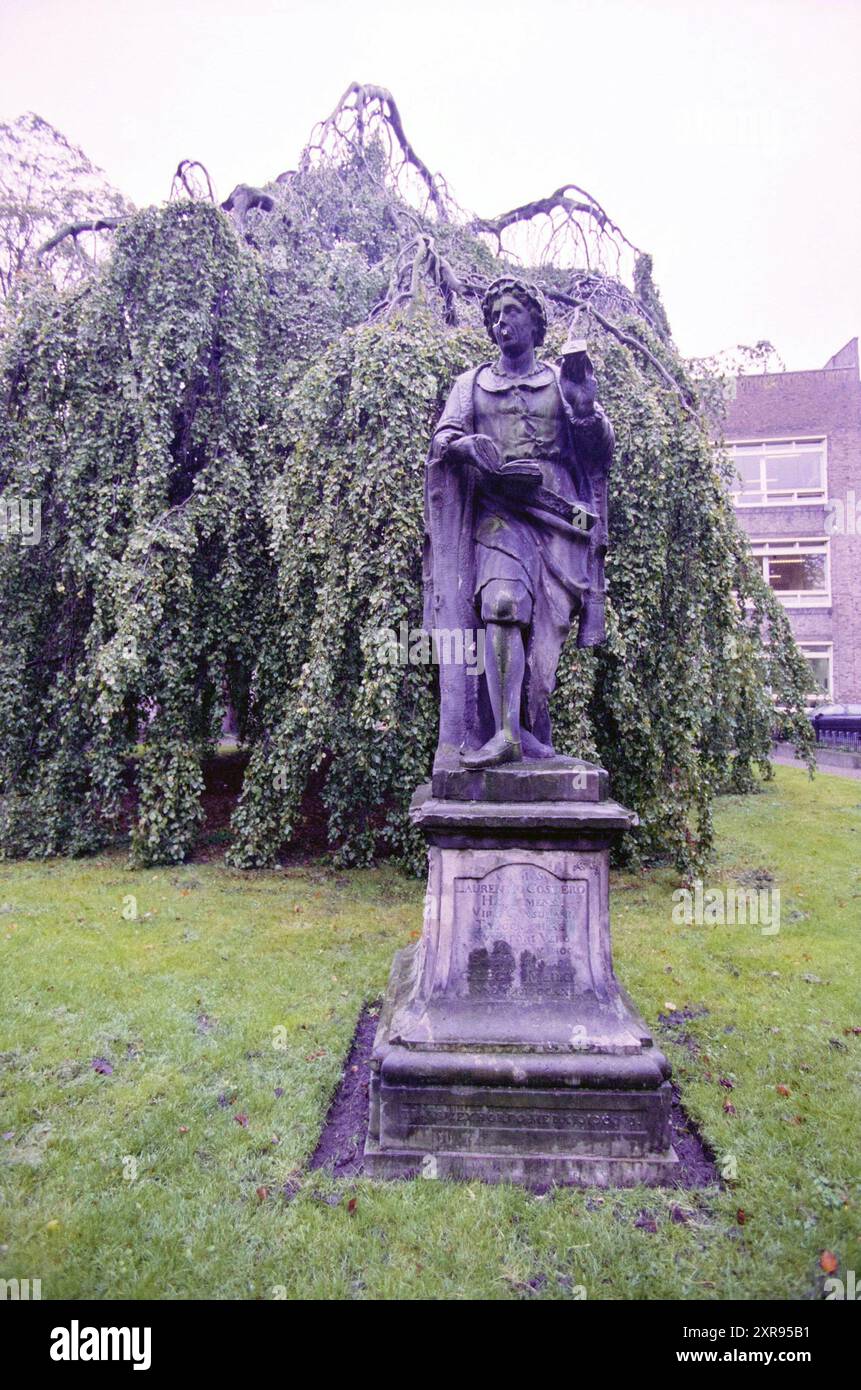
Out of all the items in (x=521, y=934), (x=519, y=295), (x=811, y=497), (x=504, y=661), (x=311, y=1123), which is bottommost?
(x=311, y=1123)

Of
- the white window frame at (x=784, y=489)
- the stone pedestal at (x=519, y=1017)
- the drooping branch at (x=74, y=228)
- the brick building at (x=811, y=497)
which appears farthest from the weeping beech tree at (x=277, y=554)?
the white window frame at (x=784, y=489)

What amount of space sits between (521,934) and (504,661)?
47.1 inches

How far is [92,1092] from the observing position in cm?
353

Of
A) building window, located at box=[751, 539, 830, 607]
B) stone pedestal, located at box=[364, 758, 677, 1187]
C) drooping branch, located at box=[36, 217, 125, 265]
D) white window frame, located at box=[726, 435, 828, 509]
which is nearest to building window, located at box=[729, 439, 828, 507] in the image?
white window frame, located at box=[726, 435, 828, 509]

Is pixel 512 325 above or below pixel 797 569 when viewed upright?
below

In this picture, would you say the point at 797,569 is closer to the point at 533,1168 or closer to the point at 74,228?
the point at 74,228

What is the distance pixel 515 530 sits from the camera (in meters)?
3.50

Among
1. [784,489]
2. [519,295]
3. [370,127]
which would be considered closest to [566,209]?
[370,127]

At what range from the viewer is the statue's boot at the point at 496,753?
3.36 m

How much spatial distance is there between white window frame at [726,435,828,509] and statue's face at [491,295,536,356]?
78.3ft

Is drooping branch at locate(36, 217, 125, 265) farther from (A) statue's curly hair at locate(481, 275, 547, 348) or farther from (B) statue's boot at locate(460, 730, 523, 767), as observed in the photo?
(B) statue's boot at locate(460, 730, 523, 767)

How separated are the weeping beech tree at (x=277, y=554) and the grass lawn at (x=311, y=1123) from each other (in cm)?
164

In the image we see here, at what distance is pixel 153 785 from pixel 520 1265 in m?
5.98

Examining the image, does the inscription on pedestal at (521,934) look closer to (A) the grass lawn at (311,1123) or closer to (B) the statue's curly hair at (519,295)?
(A) the grass lawn at (311,1123)
